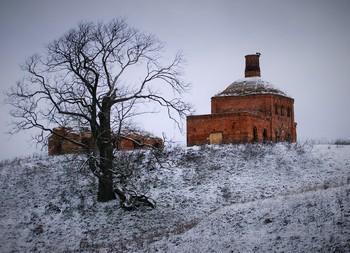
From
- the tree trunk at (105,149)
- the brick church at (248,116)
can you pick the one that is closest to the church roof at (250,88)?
the brick church at (248,116)

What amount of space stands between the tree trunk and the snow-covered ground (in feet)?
3.07

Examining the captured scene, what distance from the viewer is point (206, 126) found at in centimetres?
3738

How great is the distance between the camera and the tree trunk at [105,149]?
2245 cm

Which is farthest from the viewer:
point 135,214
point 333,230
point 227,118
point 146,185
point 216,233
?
point 227,118

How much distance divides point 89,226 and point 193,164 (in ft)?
31.9

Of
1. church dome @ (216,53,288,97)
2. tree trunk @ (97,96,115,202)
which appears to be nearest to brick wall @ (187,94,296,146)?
church dome @ (216,53,288,97)

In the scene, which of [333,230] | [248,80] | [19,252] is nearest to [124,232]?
[19,252]

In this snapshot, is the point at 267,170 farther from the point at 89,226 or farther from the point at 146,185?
the point at 89,226

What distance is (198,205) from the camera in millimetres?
22156

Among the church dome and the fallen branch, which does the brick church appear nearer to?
the church dome

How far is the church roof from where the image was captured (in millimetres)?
41781

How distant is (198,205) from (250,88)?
2246cm

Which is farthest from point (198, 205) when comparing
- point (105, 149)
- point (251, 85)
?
point (251, 85)

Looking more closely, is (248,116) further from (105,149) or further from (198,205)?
(105,149)
